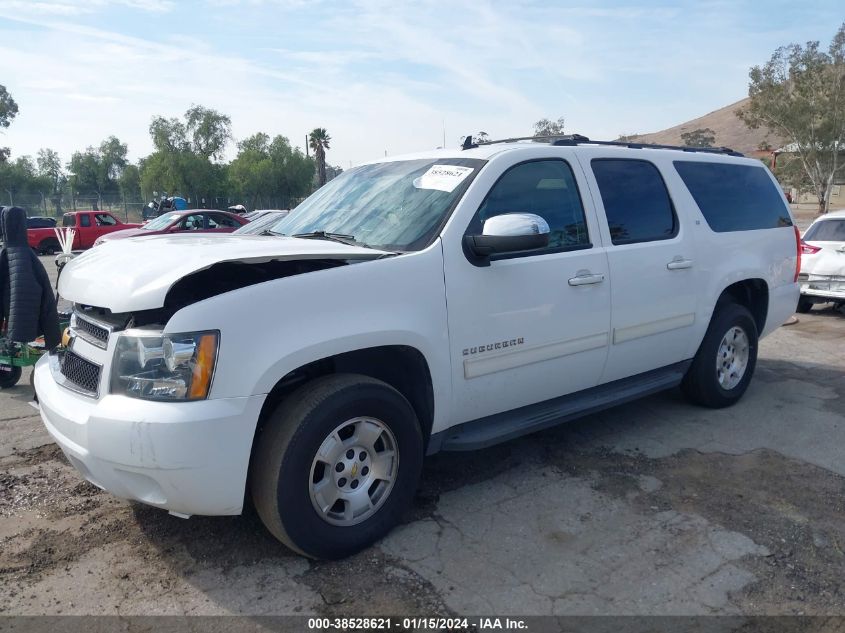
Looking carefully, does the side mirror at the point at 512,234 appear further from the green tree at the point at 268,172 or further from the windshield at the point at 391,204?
the green tree at the point at 268,172

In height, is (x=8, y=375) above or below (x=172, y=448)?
below

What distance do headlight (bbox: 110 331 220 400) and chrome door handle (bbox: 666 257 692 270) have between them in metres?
3.21

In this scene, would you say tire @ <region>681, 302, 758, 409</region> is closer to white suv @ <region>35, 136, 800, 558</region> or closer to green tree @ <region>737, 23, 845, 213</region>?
white suv @ <region>35, 136, 800, 558</region>

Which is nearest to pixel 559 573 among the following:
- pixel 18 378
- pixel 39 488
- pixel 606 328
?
pixel 606 328

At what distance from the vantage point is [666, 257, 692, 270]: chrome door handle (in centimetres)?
466

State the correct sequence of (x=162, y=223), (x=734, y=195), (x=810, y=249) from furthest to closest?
(x=162, y=223) < (x=810, y=249) < (x=734, y=195)

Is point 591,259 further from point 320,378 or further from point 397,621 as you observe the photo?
point 397,621

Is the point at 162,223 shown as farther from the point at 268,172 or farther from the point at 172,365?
the point at 268,172

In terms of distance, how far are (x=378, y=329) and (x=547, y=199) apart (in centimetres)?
155

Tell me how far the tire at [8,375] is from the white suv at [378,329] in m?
3.09

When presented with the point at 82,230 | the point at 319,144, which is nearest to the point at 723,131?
the point at 319,144

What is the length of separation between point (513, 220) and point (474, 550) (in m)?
1.65

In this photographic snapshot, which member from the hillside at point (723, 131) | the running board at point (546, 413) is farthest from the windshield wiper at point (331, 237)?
the hillside at point (723, 131)

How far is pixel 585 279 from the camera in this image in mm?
4062
